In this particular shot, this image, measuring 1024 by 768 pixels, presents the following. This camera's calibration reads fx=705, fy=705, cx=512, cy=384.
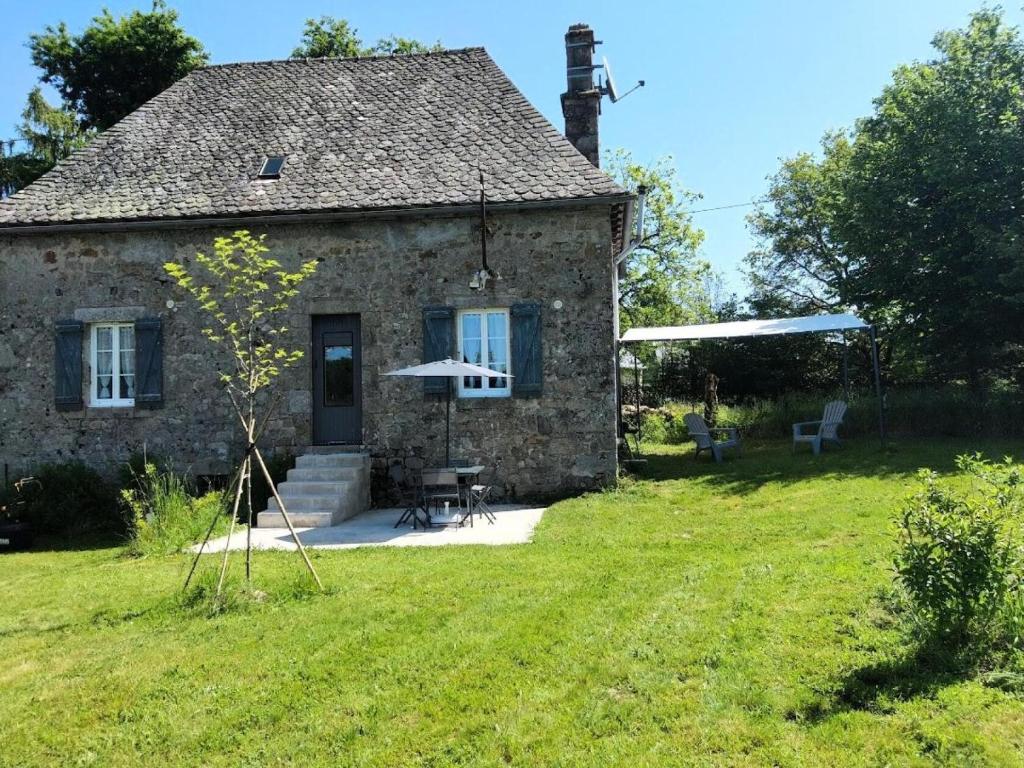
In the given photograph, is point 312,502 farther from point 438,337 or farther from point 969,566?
point 969,566

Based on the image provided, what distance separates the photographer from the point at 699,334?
12.8m

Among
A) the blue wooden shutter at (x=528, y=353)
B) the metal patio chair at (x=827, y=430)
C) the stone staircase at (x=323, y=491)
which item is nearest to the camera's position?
the stone staircase at (x=323, y=491)

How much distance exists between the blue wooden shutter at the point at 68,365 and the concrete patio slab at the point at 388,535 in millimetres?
4101

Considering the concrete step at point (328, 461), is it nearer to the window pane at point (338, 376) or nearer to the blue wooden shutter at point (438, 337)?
the window pane at point (338, 376)

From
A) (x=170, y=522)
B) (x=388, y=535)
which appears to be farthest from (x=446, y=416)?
(x=170, y=522)

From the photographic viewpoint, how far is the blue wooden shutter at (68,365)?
10.2 meters

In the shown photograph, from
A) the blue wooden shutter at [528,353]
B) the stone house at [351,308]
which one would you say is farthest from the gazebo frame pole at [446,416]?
the blue wooden shutter at [528,353]

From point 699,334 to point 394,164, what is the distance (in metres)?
6.12

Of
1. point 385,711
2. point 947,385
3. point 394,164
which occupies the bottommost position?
point 385,711

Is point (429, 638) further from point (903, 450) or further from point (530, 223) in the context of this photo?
point (903, 450)

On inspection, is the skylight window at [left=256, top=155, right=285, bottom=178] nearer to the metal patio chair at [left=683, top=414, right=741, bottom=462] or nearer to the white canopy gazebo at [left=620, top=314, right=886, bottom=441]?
the white canopy gazebo at [left=620, top=314, right=886, bottom=441]

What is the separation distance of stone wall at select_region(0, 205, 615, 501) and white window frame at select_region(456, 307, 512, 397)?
5.1 inches

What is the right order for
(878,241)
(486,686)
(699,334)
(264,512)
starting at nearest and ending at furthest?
(486,686)
(264,512)
(699,334)
(878,241)

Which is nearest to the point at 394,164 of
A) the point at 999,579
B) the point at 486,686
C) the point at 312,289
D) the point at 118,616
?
the point at 312,289
